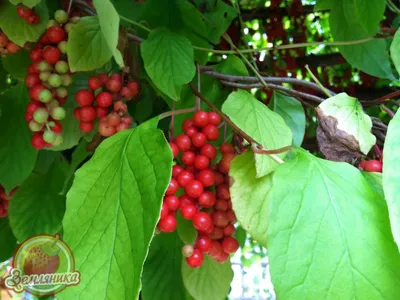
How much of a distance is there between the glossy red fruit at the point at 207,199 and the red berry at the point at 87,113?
0.61 ft

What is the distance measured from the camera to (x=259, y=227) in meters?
0.43

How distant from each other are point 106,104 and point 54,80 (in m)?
0.07

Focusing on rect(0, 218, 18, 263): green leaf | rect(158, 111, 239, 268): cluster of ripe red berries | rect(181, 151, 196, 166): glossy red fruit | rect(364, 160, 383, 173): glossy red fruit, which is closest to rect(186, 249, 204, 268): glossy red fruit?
rect(158, 111, 239, 268): cluster of ripe red berries

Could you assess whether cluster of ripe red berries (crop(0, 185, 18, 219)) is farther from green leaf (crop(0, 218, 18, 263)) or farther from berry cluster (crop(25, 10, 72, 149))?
berry cluster (crop(25, 10, 72, 149))

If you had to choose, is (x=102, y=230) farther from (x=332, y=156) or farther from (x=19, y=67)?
(x=19, y=67)

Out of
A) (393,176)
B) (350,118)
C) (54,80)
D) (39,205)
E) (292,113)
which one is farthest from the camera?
(39,205)

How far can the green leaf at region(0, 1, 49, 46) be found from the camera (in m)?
0.54

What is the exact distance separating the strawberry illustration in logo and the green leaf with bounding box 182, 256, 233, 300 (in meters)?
0.17

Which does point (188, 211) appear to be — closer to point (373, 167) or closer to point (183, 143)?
point (183, 143)

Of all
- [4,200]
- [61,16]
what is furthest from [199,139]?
[4,200]

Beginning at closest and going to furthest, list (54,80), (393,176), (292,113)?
(393,176) → (54,80) → (292,113)

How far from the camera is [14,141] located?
68 cm

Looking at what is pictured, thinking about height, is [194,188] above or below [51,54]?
below

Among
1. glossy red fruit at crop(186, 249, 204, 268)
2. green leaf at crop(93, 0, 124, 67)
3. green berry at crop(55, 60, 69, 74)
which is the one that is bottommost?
glossy red fruit at crop(186, 249, 204, 268)
